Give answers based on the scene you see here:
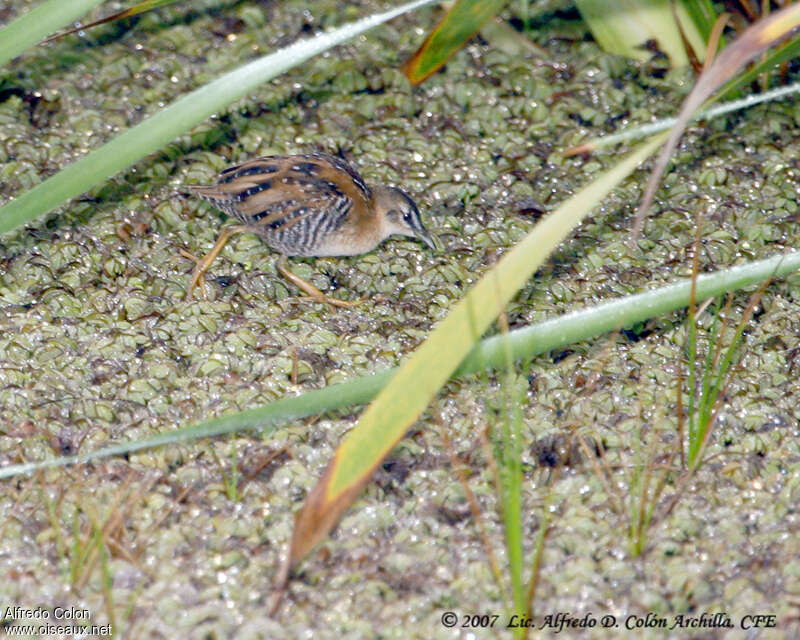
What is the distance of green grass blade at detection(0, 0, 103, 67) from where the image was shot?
11.1 ft

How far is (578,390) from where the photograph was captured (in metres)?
3.88

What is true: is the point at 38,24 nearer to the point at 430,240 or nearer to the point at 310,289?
the point at 310,289

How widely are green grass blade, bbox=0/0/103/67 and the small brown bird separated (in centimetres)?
104

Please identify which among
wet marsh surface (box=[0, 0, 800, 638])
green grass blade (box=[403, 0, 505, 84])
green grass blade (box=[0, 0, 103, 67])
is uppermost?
green grass blade (box=[0, 0, 103, 67])

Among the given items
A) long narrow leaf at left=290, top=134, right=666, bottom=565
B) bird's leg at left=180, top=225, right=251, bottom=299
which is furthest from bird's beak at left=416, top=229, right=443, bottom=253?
long narrow leaf at left=290, top=134, right=666, bottom=565

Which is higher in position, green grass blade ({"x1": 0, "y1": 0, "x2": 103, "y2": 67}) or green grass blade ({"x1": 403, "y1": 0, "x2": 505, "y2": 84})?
green grass blade ({"x1": 0, "y1": 0, "x2": 103, "y2": 67})

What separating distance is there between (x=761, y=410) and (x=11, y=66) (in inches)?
138

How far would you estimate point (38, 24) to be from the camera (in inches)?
133

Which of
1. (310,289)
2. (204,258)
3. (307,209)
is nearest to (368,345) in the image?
(310,289)

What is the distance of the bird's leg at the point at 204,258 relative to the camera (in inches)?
167

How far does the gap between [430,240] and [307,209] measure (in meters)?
0.50

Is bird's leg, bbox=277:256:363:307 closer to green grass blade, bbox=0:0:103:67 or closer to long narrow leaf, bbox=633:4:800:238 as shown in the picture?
green grass blade, bbox=0:0:103:67

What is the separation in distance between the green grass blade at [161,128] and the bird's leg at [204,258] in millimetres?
880

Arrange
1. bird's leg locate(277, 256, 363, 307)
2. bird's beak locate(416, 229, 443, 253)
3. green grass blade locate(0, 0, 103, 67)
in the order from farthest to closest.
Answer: bird's beak locate(416, 229, 443, 253) → bird's leg locate(277, 256, 363, 307) → green grass blade locate(0, 0, 103, 67)
